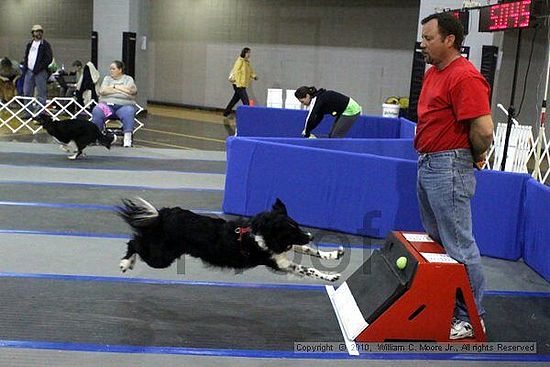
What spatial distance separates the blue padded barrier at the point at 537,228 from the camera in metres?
4.82

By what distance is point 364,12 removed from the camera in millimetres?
16500

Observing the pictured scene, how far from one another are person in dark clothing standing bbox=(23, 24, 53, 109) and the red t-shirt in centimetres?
1113

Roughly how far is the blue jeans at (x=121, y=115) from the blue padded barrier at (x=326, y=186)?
15.9 ft

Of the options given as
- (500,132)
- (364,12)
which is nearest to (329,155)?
(500,132)

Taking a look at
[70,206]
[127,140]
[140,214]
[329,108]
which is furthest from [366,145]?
[127,140]

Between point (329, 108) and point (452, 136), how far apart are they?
5257mm

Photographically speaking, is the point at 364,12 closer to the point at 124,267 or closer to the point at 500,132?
the point at 500,132

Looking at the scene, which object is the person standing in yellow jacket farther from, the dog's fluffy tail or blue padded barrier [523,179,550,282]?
the dog's fluffy tail

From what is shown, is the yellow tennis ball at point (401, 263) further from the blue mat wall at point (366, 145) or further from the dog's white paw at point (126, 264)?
the blue mat wall at point (366, 145)

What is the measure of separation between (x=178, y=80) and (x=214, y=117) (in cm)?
309

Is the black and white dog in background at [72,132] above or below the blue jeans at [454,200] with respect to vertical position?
below

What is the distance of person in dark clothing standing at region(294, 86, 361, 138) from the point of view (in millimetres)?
8508

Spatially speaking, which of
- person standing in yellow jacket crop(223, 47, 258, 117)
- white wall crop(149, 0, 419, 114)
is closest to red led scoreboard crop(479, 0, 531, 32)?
white wall crop(149, 0, 419, 114)

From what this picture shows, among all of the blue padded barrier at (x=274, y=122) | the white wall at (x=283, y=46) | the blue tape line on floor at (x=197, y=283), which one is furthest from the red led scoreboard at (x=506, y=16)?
the white wall at (x=283, y=46)
